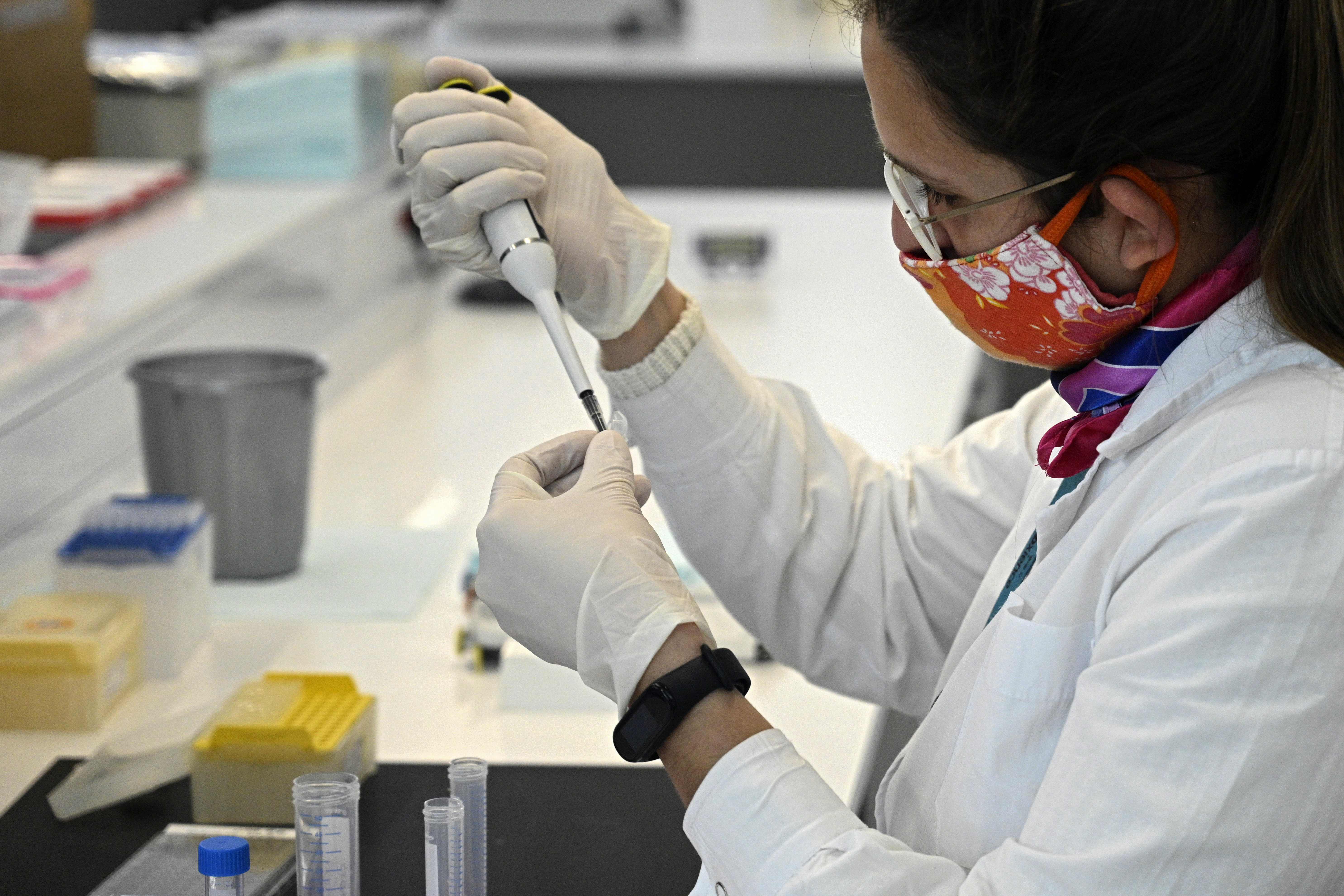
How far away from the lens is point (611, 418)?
124cm

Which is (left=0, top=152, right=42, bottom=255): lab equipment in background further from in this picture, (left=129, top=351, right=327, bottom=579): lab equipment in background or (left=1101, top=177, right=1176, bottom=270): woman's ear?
(left=1101, top=177, right=1176, bottom=270): woman's ear

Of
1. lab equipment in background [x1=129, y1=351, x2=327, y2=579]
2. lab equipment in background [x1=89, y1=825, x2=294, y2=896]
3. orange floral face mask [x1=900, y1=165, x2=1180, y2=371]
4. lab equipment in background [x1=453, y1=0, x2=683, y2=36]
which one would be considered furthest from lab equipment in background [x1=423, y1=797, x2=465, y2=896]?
lab equipment in background [x1=453, y1=0, x2=683, y2=36]

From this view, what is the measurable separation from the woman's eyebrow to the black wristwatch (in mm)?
353

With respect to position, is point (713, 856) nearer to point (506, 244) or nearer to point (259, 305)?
point (506, 244)

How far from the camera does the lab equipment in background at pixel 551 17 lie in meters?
4.04

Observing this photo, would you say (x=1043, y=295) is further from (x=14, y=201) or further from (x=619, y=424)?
(x=14, y=201)

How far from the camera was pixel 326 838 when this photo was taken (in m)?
1.03

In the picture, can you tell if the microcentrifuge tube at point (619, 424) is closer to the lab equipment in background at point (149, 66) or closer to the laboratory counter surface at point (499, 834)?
the laboratory counter surface at point (499, 834)

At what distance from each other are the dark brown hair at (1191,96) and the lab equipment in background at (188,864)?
2.49 feet

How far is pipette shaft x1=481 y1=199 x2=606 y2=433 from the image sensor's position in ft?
3.85

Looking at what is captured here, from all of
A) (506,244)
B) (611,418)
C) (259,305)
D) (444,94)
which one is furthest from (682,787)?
(259,305)

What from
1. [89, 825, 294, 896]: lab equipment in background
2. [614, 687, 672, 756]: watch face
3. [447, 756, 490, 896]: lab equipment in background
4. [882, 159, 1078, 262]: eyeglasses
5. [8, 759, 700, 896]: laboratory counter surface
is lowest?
[8, 759, 700, 896]: laboratory counter surface

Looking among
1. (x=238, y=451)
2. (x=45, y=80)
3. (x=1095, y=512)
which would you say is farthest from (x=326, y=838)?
(x=45, y=80)

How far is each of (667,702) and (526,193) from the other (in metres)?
0.51
